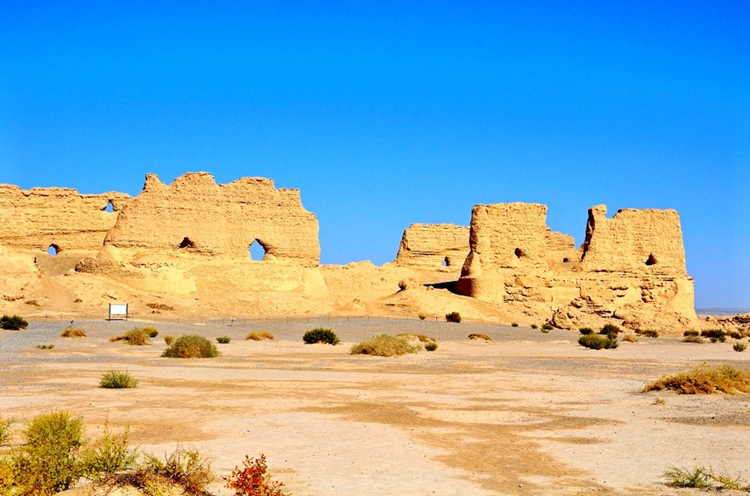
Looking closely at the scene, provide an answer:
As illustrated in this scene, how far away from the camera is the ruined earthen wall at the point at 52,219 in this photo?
46.7m

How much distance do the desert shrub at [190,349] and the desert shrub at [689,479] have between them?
51.8 ft

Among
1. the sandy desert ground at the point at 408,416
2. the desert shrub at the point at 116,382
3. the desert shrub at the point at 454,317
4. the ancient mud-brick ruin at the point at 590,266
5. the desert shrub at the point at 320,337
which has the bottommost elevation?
the sandy desert ground at the point at 408,416

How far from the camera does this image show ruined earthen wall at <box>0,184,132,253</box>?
46688mm

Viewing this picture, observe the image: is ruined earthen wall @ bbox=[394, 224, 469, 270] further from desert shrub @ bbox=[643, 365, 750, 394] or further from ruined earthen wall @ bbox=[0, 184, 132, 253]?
desert shrub @ bbox=[643, 365, 750, 394]

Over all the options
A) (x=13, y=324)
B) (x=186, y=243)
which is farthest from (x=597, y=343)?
(x=186, y=243)

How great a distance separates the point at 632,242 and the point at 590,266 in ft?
9.02

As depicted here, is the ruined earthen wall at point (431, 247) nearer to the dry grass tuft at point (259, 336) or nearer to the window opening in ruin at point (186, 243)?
the window opening in ruin at point (186, 243)

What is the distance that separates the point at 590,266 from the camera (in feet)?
145

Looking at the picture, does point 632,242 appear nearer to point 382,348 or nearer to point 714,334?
point 714,334

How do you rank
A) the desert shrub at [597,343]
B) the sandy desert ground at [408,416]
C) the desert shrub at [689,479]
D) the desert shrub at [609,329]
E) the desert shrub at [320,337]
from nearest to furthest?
the desert shrub at [689,479] < the sandy desert ground at [408,416] < the desert shrub at [320,337] < the desert shrub at [597,343] < the desert shrub at [609,329]

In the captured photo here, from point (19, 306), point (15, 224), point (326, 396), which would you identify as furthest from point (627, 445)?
point (15, 224)

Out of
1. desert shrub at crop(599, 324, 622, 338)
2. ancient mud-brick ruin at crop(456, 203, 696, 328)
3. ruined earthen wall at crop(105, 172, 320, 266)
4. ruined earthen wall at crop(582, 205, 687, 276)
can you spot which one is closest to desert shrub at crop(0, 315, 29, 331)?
ruined earthen wall at crop(105, 172, 320, 266)

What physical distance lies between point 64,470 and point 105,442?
42cm

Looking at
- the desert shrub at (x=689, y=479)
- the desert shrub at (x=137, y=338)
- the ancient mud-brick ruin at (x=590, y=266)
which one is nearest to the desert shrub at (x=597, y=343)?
the ancient mud-brick ruin at (x=590, y=266)
